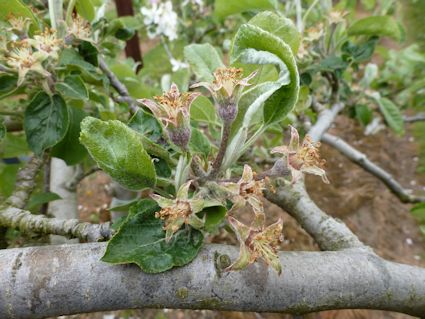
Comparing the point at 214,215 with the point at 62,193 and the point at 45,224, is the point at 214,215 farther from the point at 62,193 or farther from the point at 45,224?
the point at 62,193

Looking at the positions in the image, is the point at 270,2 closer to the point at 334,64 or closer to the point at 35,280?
the point at 334,64

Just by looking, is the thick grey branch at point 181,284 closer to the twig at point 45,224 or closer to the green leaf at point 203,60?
the twig at point 45,224

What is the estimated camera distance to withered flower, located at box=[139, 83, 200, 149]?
0.47 metres

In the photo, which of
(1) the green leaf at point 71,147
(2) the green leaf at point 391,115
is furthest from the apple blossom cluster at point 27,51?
(2) the green leaf at point 391,115

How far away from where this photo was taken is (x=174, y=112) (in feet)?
1.54

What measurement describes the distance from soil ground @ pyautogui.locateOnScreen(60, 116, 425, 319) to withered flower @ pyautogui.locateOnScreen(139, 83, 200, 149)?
89 cm

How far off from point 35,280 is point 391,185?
1.16 m

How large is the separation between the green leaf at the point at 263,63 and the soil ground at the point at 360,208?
2.85ft

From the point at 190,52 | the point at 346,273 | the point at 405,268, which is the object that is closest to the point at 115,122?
the point at 190,52

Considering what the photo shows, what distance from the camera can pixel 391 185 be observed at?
1328 millimetres

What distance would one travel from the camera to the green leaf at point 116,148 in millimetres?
457

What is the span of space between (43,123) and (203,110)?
28 cm

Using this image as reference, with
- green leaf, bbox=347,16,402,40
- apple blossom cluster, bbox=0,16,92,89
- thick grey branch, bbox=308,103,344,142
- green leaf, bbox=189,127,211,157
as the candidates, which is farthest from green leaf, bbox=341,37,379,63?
apple blossom cluster, bbox=0,16,92,89

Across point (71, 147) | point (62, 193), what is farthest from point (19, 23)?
point (62, 193)
